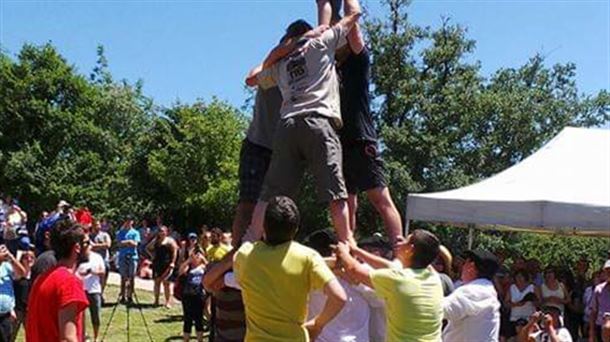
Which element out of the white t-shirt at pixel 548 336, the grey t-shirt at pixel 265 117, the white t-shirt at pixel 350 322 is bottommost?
the white t-shirt at pixel 548 336

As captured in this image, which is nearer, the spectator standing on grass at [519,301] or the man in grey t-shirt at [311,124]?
the man in grey t-shirt at [311,124]

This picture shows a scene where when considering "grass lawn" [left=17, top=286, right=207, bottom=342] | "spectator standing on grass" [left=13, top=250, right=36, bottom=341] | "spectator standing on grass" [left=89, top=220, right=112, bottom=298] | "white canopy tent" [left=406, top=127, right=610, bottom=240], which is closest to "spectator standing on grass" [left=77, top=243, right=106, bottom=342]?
"spectator standing on grass" [left=13, top=250, right=36, bottom=341]

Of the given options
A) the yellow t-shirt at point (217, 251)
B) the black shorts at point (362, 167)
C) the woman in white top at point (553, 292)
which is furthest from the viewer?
the woman in white top at point (553, 292)

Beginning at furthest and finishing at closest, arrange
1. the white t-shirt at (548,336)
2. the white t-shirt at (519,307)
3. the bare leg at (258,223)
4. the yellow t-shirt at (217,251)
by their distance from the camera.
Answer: the white t-shirt at (519,307), the yellow t-shirt at (217,251), the white t-shirt at (548,336), the bare leg at (258,223)

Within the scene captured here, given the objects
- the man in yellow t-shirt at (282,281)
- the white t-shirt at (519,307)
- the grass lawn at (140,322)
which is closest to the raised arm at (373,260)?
the man in yellow t-shirt at (282,281)

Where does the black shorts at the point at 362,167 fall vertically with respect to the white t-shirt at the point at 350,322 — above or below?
above

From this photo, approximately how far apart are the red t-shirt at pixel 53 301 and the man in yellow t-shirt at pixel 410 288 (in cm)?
145

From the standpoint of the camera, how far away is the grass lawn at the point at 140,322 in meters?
13.2

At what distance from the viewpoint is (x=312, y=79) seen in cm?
450

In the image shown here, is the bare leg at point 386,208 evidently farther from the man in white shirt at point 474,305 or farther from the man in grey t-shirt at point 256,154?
the man in white shirt at point 474,305

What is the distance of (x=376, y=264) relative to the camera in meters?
4.82

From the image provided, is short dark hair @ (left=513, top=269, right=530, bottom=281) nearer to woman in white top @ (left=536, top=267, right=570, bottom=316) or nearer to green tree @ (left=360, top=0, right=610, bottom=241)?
woman in white top @ (left=536, top=267, right=570, bottom=316)

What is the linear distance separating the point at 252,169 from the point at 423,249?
46.1 inches

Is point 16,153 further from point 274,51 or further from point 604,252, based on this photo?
point 274,51
